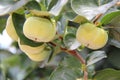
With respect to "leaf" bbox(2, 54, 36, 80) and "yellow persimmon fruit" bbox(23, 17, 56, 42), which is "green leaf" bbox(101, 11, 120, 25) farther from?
"leaf" bbox(2, 54, 36, 80)

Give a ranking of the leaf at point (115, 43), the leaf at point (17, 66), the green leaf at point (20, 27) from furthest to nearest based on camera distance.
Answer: the leaf at point (17, 66) → the leaf at point (115, 43) → the green leaf at point (20, 27)

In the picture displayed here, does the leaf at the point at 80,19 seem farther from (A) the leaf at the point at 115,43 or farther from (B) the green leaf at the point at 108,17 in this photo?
(A) the leaf at the point at 115,43

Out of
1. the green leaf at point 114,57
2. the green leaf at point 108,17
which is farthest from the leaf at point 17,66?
the green leaf at point 108,17

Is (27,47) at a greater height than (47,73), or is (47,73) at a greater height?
(27,47)

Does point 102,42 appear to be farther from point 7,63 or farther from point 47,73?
point 7,63

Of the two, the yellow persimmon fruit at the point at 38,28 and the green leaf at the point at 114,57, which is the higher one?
the yellow persimmon fruit at the point at 38,28

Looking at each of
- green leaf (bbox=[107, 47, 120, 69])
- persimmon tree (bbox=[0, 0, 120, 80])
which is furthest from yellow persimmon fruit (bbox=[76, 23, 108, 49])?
green leaf (bbox=[107, 47, 120, 69])

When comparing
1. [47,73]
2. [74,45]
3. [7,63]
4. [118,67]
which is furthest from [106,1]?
[7,63]
